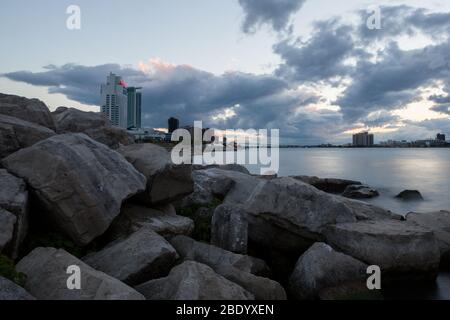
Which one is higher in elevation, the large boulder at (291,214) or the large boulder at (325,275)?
the large boulder at (291,214)

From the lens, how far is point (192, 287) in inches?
269

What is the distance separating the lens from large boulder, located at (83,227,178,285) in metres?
8.07

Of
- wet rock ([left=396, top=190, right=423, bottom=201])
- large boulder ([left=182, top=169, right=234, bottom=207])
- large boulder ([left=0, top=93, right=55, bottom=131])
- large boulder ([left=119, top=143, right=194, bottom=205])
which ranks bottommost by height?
wet rock ([left=396, top=190, right=423, bottom=201])

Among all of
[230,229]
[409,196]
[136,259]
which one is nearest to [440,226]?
[230,229]

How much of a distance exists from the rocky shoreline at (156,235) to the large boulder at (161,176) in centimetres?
3

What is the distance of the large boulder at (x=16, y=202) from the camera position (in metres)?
7.94

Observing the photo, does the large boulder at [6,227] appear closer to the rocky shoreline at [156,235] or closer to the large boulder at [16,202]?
the rocky shoreline at [156,235]

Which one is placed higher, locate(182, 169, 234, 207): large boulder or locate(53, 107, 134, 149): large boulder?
locate(53, 107, 134, 149): large boulder

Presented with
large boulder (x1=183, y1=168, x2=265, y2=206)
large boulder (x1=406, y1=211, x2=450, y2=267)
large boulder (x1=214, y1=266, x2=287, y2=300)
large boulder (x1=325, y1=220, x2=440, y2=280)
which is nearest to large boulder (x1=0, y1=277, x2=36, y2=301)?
large boulder (x1=214, y1=266, x2=287, y2=300)

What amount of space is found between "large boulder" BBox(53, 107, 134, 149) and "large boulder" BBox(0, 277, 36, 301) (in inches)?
373

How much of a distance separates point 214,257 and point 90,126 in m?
8.56

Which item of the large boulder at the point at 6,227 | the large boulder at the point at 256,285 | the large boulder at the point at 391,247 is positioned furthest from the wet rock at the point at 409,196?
the large boulder at the point at 6,227

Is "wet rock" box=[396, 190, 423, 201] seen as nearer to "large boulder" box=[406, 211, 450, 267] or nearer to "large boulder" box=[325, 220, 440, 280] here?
"large boulder" box=[406, 211, 450, 267]
